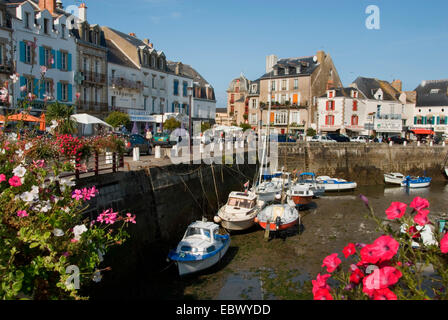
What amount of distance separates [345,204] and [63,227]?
923 inches

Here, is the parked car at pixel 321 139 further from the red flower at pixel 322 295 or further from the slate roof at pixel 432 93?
the red flower at pixel 322 295

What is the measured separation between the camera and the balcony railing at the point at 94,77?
32.3 metres

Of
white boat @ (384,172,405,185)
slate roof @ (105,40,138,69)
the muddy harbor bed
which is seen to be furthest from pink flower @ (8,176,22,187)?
white boat @ (384,172,405,185)

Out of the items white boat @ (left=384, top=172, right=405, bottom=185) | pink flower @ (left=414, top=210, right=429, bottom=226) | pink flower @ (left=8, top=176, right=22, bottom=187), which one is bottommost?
white boat @ (left=384, top=172, right=405, bottom=185)

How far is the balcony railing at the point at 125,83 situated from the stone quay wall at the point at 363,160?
15.8 m

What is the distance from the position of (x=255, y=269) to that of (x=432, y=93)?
54249 millimetres

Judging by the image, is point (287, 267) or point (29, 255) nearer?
point (29, 255)

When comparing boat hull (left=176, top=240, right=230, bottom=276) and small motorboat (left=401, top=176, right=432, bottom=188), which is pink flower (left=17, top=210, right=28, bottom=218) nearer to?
boat hull (left=176, top=240, right=230, bottom=276)

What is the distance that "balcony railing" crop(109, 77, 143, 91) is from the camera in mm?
35331

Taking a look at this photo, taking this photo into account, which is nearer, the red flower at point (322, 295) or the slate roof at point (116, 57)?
the red flower at point (322, 295)

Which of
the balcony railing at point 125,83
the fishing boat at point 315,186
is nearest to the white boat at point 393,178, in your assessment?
the fishing boat at point 315,186
